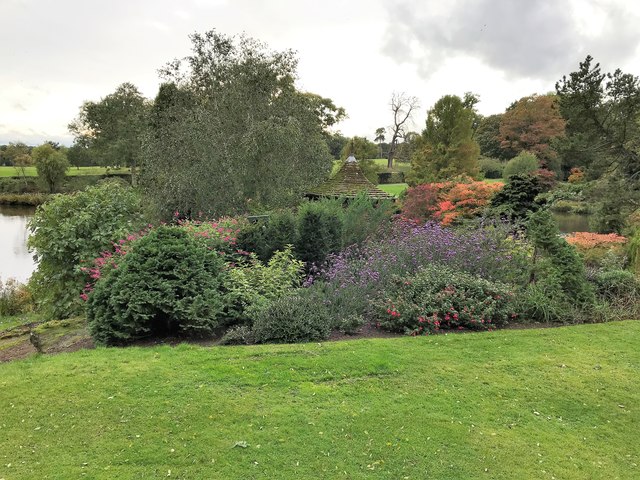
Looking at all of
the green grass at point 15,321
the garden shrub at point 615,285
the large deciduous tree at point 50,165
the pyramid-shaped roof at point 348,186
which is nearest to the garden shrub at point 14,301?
the green grass at point 15,321

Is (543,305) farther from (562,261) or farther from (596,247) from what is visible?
(596,247)

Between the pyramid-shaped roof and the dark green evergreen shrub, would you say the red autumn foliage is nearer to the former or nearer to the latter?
the pyramid-shaped roof

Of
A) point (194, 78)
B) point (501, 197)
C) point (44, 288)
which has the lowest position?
point (44, 288)

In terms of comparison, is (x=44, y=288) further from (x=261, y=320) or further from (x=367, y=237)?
(x=367, y=237)

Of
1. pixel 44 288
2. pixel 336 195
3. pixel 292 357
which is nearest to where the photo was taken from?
pixel 292 357

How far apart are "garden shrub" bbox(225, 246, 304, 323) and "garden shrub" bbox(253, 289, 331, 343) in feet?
1.06

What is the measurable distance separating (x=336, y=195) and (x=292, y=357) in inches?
354

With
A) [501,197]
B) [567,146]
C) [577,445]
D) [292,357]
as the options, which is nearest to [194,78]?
[501,197]

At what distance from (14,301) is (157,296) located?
8590 mm

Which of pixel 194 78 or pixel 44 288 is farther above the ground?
pixel 194 78

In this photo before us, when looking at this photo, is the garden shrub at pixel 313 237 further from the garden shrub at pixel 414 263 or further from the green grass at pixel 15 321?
the green grass at pixel 15 321

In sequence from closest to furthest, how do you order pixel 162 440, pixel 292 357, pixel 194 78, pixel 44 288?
1. pixel 162 440
2. pixel 292 357
3. pixel 44 288
4. pixel 194 78

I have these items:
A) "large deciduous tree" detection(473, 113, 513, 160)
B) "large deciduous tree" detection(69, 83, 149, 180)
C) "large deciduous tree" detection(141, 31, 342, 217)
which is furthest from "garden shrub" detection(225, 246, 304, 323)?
"large deciduous tree" detection(473, 113, 513, 160)

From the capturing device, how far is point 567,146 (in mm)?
8344
